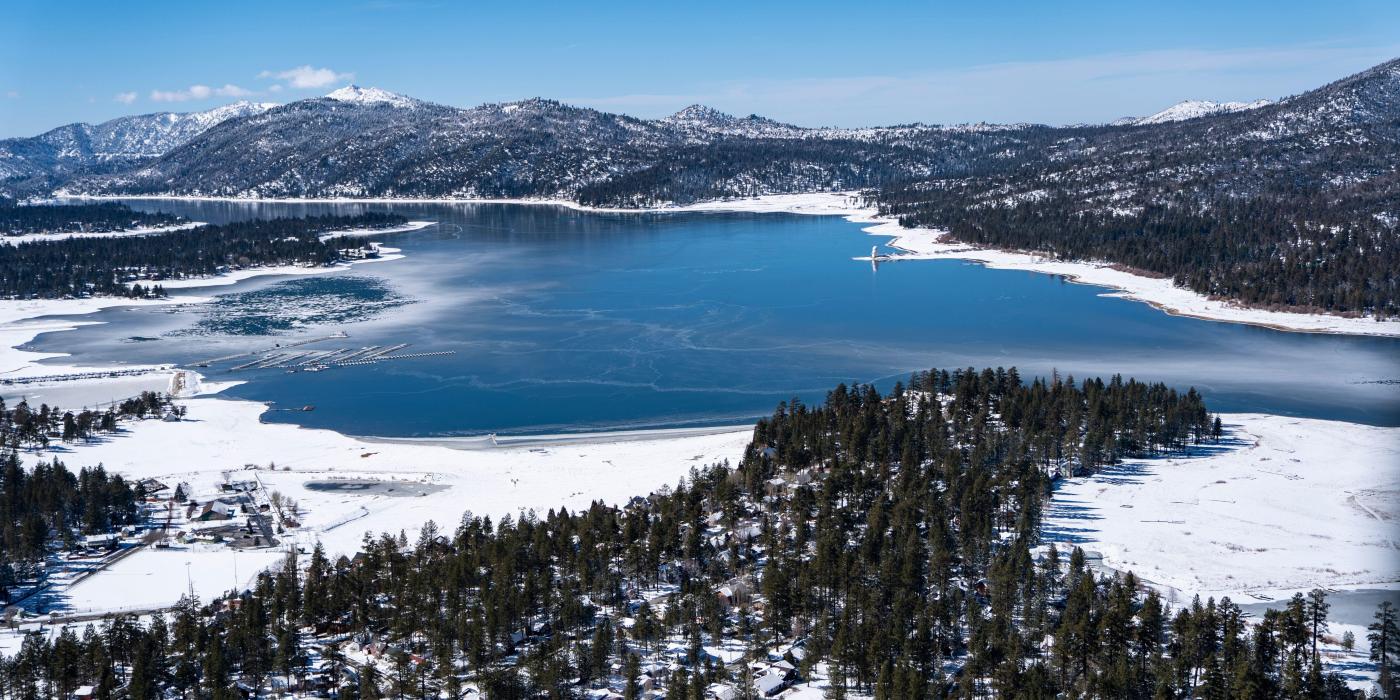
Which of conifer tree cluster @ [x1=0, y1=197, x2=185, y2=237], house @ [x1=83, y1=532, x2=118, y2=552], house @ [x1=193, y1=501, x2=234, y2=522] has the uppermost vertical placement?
conifer tree cluster @ [x1=0, y1=197, x2=185, y2=237]

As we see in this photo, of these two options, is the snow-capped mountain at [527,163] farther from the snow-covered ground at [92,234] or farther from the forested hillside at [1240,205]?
the snow-covered ground at [92,234]

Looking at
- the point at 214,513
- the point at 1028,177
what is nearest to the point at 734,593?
the point at 214,513

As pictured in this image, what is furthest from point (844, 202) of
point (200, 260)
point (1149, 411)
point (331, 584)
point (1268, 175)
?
point (331, 584)

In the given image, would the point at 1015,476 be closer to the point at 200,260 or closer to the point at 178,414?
the point at 178,414

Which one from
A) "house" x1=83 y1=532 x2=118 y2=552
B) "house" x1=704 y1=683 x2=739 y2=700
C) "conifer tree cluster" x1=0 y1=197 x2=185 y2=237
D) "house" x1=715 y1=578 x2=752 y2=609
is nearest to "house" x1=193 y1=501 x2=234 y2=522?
"house" x1=83 y1=532 x2=118 y2=552

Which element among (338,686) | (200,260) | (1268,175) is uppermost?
(1268,175)

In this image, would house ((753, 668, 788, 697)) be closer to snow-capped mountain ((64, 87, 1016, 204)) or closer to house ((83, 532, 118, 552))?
house ((83, 532, 118, 552))

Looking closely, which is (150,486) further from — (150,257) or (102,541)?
(150,257)
